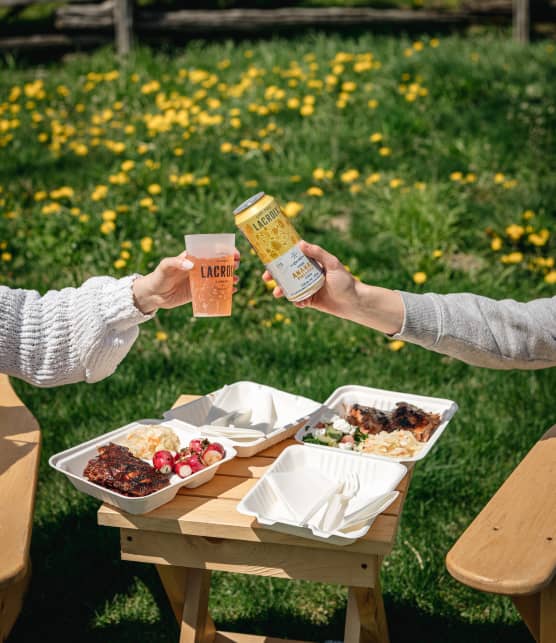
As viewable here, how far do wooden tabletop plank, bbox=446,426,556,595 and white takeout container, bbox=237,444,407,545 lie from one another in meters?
0.24

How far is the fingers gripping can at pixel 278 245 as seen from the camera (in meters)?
2.01

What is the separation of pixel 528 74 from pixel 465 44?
0.73m

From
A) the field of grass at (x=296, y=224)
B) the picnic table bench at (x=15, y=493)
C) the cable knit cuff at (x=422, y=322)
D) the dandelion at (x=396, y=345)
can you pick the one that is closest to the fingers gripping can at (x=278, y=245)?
the cable knit cuff at (x=422, y=322)

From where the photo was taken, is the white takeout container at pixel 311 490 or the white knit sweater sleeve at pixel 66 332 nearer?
the white takeout container at pixel 311 490

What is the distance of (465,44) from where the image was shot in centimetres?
645

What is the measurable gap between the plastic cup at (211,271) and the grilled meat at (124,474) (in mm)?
404

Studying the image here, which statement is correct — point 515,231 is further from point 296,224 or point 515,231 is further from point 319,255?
point 319,255

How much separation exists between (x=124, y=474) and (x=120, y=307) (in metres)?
0.46

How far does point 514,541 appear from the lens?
6.01ft

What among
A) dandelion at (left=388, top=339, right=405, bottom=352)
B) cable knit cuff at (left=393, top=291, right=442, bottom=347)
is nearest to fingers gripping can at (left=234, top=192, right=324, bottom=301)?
cable knit cuff at (left=393, top=291, right=442, bottom=347)

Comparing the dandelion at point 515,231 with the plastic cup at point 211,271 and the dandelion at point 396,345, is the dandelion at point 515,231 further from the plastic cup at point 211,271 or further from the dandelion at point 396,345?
the plastic cup at point 211,271

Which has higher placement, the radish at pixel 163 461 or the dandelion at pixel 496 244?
→ the radish at pixel 163 461

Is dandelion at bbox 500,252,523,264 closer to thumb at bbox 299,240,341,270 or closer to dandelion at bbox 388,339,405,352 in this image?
dandelion at bbox 388,339,405,352

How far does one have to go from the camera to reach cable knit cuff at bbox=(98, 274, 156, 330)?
231 centimetres
